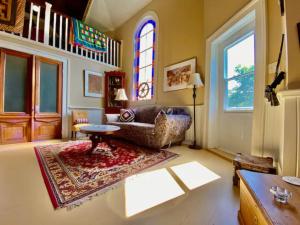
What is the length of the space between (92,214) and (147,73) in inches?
163

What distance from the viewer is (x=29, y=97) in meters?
3.55

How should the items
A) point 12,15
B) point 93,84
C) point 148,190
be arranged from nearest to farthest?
point 148,190 → point 12,15 → point 93,84

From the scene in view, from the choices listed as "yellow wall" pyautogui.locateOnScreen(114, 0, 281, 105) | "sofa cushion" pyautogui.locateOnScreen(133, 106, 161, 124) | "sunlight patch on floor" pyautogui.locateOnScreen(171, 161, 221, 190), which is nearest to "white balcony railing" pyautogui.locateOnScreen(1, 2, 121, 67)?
"yellow wall" pyautogui.locateOnScreen(114, 0, 281, 105)

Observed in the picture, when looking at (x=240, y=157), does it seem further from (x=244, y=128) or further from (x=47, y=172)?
(x=47, y=172)

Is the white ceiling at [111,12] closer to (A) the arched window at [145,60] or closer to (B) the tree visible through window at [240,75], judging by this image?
(A) the arched window at [145,60]

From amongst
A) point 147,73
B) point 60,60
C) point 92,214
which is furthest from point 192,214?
point 60,60

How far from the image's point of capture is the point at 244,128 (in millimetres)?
2377

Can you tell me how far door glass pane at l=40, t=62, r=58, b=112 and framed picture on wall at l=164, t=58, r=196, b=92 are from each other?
9.74 feet

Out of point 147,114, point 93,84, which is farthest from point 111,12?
point 147,114

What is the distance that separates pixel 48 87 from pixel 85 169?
119 inches

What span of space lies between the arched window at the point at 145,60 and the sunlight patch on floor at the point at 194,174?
2.73 metres

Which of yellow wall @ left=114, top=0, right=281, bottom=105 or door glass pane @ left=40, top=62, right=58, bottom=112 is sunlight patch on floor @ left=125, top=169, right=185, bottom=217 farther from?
door glass pane @ left=40, top=62, right=58, bottom=112

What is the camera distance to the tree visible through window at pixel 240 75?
2.29 m

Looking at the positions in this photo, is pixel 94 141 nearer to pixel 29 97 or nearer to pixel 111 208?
pixel 111 208
